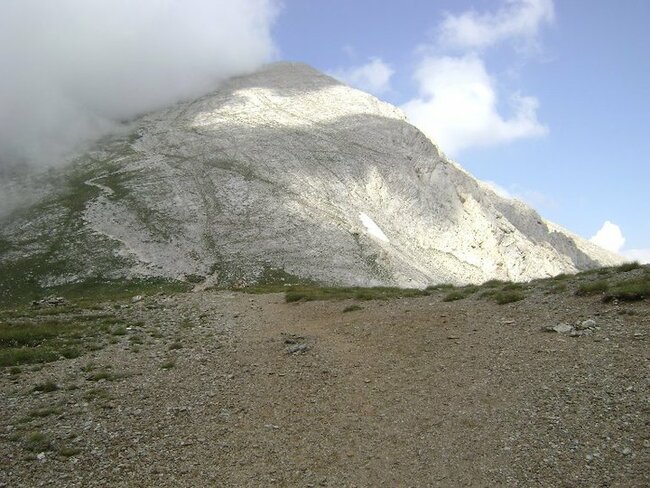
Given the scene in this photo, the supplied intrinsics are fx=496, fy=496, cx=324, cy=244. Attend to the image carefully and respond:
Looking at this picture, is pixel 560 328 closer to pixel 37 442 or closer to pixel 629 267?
pixel 629 267

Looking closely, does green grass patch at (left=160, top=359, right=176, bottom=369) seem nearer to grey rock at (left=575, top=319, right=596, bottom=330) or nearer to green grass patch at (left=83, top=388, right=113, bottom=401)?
green grass patch at (left=83, top=388, right=113, bottom=401)

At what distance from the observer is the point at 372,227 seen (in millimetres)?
88750

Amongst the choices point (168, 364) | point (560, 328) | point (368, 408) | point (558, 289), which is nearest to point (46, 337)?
point (168, 364)

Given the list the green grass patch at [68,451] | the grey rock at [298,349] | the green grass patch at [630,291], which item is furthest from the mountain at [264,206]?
the green grass patch at [68,451]

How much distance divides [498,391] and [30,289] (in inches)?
2755

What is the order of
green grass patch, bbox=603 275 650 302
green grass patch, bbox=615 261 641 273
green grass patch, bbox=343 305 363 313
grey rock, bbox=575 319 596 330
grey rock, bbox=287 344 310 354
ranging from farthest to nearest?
green grass patch, bbox=343 305 363 313, green grass patch, bbox=615 261 641 273, grey rock, bbox=287 344 310 354, green grass patch, bbox=603 275 650 302, grey rock, bbox=575 319 596 330

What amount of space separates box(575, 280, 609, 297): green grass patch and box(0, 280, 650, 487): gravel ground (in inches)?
21.7

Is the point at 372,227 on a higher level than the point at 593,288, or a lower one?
higher

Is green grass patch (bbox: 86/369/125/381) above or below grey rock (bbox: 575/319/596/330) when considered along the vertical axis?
below

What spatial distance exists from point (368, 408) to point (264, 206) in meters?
71.3

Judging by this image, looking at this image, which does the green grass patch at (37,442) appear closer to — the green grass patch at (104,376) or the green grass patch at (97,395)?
the green grass patch at (97,395)

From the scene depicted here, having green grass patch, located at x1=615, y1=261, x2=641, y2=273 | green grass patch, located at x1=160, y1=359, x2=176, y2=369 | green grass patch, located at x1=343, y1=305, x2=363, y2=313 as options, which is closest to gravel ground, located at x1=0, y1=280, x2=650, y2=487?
green grass patch, located at x1=160, y1=359, x2=176, y2=369

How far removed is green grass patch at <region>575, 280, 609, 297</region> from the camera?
2072cm

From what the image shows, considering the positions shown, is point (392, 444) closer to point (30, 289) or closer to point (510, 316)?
point (510, 316)
